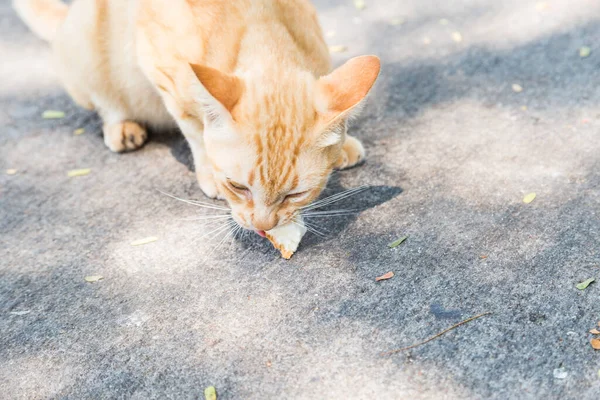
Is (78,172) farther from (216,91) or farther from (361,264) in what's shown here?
(361,264)

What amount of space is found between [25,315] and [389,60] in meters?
2.60

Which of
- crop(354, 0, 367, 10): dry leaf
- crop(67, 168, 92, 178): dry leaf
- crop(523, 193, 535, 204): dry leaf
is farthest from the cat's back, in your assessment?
crop(354, 0, 367, 10): dry leaf

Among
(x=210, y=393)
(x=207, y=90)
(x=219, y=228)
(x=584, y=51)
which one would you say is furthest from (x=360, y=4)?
(x=210, y=393)

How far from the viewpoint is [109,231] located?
286cm

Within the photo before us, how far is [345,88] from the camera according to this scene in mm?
2264

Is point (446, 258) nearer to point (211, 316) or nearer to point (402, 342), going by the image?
point (402, 342)

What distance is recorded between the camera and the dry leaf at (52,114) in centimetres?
378

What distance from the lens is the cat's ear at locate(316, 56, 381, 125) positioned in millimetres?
2223

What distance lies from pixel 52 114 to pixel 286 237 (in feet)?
6.53

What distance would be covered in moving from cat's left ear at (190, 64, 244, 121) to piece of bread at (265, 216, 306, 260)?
1.82 ft

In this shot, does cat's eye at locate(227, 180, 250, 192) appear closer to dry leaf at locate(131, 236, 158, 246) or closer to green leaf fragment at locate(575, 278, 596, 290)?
dry leaf at locate(131, 236, 158, 246)

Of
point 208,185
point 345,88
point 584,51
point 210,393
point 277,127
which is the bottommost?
point 210,393

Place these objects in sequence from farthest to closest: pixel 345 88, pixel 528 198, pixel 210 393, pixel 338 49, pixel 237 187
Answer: pixel 338 49, pixel 528 198, pixel 237 187, pixel 345 88, pixel 210 393

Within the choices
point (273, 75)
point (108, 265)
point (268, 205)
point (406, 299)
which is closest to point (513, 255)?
point (406, 299)
